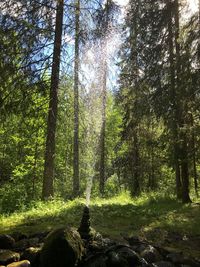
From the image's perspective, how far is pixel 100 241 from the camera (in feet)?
26.2

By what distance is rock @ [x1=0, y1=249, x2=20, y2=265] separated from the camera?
22.2 feet

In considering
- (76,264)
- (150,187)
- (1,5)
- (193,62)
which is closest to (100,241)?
(76,264)

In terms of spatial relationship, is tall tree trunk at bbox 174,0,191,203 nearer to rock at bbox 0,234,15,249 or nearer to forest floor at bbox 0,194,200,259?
forest floor at bbox 0,194,200,259

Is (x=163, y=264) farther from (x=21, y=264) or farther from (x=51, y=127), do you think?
(x=51, y=127)

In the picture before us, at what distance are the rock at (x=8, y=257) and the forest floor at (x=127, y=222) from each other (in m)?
2.05

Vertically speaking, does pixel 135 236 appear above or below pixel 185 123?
below

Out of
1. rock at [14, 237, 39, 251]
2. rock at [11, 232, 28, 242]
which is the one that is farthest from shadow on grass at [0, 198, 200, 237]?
rock at [14, 237, 39, 251]

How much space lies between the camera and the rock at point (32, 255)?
684 centimetres

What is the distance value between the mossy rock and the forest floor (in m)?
2.37

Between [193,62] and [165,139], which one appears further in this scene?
[165,139]

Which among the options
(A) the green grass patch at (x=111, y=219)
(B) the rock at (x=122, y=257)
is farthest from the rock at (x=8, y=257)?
(A) the green grass patch at (x=111, y=219)

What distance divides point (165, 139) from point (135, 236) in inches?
Result: 301

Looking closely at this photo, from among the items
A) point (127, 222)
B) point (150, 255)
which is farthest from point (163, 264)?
point (127, 222)

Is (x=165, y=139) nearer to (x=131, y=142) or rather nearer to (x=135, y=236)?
(x=131, y=142)
